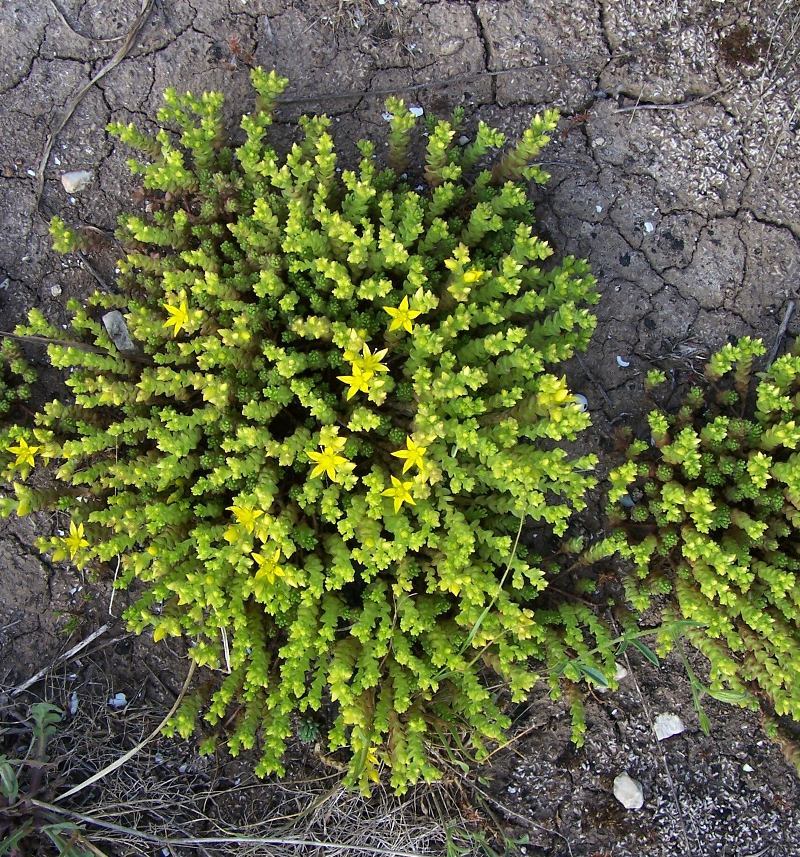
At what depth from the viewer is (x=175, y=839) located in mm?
4902

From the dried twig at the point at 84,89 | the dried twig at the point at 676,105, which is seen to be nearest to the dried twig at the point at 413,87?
the dried twig at the point at 676,105

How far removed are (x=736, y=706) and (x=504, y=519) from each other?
2231 millimetres

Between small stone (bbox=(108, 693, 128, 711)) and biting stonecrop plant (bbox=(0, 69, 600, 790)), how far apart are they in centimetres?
86

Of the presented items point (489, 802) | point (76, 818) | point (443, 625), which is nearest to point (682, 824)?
point (489, 802)

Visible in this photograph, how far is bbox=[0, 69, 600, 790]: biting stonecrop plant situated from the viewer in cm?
404

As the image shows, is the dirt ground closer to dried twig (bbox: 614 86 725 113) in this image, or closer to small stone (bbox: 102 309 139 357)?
dried twig (bbox: 614 86 725 113)

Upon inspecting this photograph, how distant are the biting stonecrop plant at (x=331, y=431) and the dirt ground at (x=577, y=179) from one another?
0.60 meters

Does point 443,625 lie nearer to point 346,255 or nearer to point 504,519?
point 504,519

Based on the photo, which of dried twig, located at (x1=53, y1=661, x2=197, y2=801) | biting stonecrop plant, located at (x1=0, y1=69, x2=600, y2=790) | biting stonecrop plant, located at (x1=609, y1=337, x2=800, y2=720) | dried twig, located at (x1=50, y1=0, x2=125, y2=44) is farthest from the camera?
dried twig, located at (x1=50, y1=0, x2=125, y2=44)

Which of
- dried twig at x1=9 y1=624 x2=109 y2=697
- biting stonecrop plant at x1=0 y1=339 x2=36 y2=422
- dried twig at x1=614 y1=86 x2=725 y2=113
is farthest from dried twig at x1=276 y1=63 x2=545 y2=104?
dried twig at x1=9 y1=624 x2=109 y2=697

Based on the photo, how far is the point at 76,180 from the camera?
16.6 feet

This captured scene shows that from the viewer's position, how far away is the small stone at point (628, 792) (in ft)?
16.6

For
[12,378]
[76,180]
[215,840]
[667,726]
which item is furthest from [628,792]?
[76,180]

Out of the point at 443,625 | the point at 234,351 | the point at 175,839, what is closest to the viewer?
the point at 234,351
